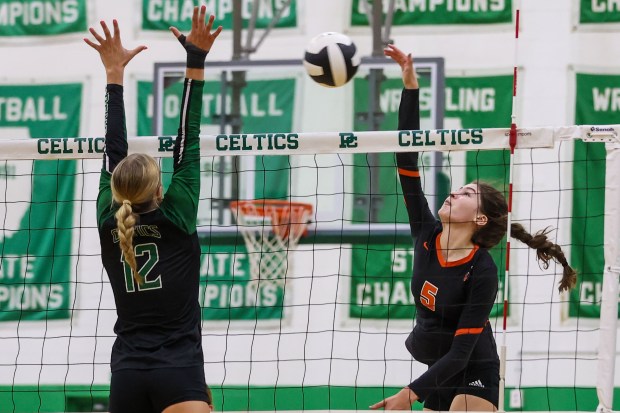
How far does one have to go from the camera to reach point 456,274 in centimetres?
465

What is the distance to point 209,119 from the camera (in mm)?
9555

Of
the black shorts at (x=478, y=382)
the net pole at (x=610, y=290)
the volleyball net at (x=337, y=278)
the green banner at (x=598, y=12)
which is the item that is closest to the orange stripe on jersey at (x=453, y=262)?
the black shorts at (x=478, y=382)

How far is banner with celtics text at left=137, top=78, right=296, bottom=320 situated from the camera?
368 inches

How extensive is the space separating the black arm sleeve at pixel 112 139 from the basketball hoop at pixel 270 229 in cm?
478

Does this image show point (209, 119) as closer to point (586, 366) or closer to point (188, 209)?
point (586, 366)

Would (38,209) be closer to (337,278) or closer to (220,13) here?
(220,13)

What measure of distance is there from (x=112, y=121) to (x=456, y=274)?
168cm

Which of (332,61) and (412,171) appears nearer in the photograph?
(412,171)

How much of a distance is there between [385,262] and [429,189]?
79 centimetres

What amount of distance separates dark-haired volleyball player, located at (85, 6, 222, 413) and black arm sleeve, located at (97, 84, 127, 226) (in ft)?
0.18

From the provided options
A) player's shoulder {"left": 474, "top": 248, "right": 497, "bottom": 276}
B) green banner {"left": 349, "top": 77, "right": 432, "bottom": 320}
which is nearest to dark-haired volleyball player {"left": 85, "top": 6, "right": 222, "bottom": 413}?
player's shoulder {"left": 474, "top": 248, "right": 497, "bottom": 276}

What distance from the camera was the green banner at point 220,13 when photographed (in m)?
9.82

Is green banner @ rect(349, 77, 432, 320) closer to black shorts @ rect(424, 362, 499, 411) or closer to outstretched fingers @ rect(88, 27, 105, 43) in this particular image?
black shorts @ rect(424, 362, 499, 411)

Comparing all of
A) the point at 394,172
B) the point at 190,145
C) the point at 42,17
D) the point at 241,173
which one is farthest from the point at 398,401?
the point at 42,17
